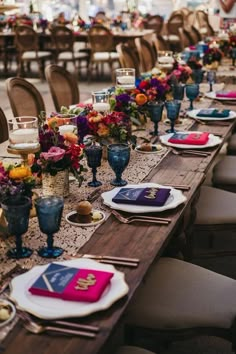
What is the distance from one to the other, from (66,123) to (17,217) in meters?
0.89

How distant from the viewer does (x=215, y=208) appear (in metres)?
2.72

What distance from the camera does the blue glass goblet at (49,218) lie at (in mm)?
1645

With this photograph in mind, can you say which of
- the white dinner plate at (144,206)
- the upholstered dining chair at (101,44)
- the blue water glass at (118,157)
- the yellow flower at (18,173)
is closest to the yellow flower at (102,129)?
the blue water glass at (118,157)

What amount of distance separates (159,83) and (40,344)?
7.30 ft

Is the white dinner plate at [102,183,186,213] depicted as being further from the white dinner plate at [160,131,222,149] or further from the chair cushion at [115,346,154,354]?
the white dinner plate at [160,131,222,149]

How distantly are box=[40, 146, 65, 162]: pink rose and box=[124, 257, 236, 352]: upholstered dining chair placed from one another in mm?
490

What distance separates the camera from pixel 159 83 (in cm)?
328

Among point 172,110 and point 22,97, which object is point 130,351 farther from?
point 22,97

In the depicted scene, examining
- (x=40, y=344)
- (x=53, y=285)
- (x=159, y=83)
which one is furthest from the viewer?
(x=159, y=83)

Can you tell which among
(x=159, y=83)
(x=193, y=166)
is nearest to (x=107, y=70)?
(x=159, y=83)

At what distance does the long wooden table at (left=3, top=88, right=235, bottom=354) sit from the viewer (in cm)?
127

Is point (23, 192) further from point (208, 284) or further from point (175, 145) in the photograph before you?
point (175, 145)

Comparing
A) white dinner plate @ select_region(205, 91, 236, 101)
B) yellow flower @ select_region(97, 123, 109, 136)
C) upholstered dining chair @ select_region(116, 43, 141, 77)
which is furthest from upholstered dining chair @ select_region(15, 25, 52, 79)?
yellow flower @ select_region(97, 123, 109, 136)

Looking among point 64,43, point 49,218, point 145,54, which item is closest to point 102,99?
point 49,218
